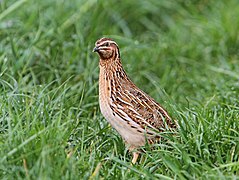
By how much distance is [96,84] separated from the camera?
7.52 meters

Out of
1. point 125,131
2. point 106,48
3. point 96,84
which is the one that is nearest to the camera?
point 125,131

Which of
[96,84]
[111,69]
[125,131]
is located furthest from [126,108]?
[96,84]

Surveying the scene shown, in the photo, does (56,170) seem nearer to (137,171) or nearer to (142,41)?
(137,171)

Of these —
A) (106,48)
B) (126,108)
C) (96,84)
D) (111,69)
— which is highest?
(106,48)

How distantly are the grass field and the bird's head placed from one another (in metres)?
0.48

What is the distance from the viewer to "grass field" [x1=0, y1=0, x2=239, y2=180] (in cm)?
550

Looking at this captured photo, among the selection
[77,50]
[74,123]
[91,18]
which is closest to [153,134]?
[74,123]

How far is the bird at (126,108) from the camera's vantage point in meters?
6.19

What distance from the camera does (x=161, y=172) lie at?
5.75m

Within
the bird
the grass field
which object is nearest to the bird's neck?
the bird

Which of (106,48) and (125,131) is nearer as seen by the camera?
(125,131)

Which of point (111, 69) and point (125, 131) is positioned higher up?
point (111, 69)

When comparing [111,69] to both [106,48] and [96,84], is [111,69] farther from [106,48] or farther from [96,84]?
[96,84]

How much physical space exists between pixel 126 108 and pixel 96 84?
1292mm
